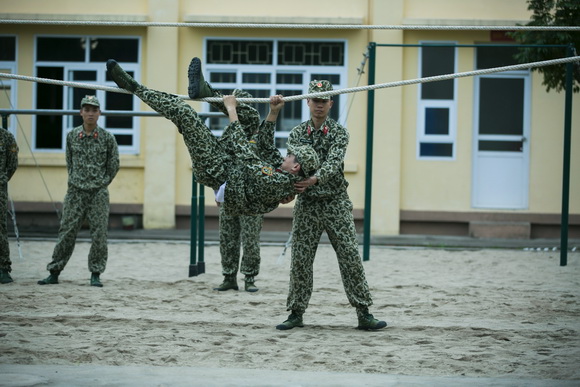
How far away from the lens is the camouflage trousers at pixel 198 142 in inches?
249

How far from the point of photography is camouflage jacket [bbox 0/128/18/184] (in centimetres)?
903

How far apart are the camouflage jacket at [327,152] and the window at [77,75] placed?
921cm

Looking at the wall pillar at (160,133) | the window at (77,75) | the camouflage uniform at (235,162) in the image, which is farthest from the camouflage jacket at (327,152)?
the window at (77,75)

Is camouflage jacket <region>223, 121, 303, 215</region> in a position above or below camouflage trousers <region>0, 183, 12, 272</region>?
above

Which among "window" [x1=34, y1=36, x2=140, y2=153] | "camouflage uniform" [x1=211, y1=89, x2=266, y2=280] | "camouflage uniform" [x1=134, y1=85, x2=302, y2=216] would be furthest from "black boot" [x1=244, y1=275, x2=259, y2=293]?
"window" [x1=34, y1=36, x2=140, y2=153]

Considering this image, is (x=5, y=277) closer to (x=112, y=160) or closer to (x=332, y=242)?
(x=112, y=160)

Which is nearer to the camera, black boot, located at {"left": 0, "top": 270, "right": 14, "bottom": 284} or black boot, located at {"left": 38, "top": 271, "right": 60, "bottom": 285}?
black boot, located at {"left": 38, "top": 271, "right": 60, "bottom": 285}

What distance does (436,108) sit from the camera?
594 inches

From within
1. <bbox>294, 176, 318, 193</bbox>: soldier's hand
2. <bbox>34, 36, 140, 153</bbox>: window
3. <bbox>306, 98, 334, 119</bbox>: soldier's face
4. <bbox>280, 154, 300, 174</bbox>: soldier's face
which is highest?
<bbox>34, 36, 140, 153</bbox>: window

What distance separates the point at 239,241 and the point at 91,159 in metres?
1.80

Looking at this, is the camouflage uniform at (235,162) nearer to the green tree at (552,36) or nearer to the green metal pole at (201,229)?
the green metal pole at (201,229)

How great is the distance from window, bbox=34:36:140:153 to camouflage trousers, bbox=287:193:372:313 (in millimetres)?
9299

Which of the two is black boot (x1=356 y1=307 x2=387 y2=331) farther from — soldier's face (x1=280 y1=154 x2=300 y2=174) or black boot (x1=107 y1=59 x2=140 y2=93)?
black boot (x1=107 y1=59 x2=140 y2=93)

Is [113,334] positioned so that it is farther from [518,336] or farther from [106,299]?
[518,336]
